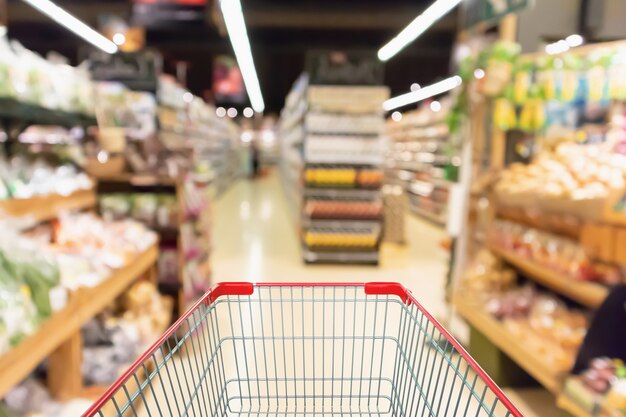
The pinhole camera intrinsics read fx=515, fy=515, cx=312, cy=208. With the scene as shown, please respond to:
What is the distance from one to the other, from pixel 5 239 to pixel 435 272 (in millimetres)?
5222

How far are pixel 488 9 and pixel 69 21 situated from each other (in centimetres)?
554

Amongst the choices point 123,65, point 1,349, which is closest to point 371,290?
point 1,349

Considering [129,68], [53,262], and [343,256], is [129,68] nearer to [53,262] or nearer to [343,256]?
[343,256]

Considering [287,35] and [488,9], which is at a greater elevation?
[287,35]

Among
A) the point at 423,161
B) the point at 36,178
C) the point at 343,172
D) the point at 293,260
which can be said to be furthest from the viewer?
the point at 423,161

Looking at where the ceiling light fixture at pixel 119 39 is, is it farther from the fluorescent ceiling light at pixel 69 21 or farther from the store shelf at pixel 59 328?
the store shelf at pixel 59 328

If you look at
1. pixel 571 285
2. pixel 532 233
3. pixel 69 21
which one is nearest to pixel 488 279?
pixel 532 233

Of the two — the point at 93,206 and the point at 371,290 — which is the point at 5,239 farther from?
the point at 93,206

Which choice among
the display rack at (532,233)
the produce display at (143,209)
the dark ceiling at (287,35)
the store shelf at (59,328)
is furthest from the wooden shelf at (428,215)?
the store shelf at (59,328)

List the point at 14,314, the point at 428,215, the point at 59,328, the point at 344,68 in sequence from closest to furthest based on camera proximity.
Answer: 1. the point at 14,314
2. the point at 59,328
3. the point at 344,68
4. the point at 428,215

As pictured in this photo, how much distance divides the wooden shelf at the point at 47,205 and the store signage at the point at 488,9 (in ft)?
9.88

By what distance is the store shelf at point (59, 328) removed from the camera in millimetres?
1683

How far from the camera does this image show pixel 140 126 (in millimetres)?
4789

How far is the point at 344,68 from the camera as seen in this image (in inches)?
261
